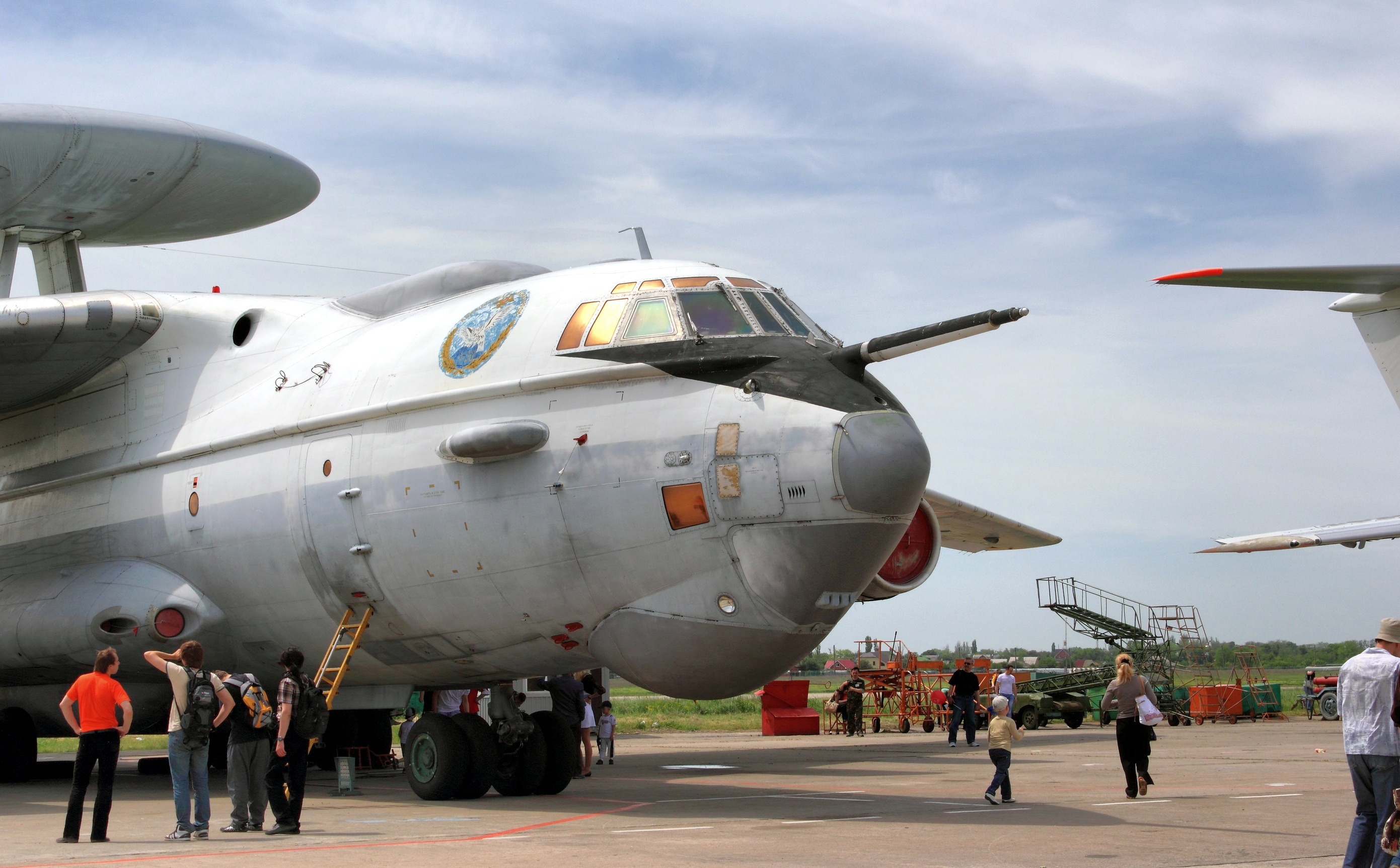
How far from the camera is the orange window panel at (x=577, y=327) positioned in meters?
10.9

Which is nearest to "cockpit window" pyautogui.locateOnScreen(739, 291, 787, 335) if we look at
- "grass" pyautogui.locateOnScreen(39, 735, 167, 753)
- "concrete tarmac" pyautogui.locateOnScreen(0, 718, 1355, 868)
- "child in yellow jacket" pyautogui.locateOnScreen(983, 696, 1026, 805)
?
"child in yellow jacket" pyautogui.locateOnScreen(983, 696, 1026, 805)

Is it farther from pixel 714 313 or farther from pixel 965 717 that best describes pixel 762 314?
pixel 965 717

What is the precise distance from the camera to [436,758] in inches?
457

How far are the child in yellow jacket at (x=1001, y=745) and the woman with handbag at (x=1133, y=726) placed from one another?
3.49 feet

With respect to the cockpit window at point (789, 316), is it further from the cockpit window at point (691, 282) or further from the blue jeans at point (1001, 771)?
the blue jeans at point (1001, 771)

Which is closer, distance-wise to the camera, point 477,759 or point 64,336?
point 477,759

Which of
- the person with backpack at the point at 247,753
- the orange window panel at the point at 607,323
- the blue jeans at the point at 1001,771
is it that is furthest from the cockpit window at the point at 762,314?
the person with backpack at the point at 247,753

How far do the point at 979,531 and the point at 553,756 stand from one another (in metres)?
10.9

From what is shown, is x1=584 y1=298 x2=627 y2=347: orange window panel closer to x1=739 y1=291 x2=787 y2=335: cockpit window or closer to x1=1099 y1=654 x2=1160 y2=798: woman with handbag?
x1=739 y1=291 x2=787 y2=335: cockpit window

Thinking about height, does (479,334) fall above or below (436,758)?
above

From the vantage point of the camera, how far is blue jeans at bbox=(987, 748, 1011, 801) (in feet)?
37.1

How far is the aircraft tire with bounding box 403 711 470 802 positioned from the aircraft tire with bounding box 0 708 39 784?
6.37m

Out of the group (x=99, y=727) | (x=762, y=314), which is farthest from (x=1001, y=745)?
(x=99, y=727)

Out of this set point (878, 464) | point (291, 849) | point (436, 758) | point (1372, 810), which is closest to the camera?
point (1372, 810)
